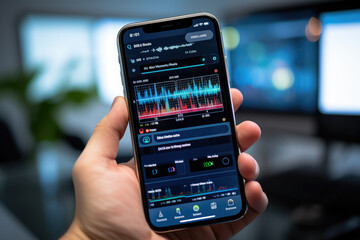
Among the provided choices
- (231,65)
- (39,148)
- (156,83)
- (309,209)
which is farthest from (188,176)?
(39,148)

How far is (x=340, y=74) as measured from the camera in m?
1.00

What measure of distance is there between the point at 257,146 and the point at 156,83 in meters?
1.15

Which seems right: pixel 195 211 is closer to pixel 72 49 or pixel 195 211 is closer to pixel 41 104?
pixel 41 104

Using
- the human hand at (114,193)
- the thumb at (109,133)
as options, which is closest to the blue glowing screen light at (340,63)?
the human hand at (114,193)

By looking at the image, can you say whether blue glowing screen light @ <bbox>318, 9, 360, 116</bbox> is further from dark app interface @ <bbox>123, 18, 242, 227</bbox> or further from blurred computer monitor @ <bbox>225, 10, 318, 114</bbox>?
dark app interface @ <bbox>123, 18, 242, 227</bbox>

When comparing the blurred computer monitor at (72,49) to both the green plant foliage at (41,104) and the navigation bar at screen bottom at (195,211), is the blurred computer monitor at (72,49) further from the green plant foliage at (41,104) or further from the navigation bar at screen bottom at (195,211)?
the navigation bar at screen bottom at (195,211)

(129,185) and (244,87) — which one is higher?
(129,185)

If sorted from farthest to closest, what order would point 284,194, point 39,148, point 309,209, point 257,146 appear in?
point 39,148, point 257,146, point 284,194, point 309,209

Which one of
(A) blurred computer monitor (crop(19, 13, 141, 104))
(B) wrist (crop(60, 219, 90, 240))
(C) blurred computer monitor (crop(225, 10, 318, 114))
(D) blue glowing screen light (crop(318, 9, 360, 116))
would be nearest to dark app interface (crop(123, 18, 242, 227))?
(B) wrist (crop(60, 219, 90, 240))

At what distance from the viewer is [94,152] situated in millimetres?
575

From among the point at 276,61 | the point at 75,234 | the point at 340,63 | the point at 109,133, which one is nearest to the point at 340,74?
the point at 340,63

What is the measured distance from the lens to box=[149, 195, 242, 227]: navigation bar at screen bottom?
22.6 inches

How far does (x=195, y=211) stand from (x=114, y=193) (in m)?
0.15

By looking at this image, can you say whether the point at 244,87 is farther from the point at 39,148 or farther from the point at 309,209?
the point at 39,148
